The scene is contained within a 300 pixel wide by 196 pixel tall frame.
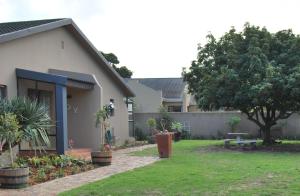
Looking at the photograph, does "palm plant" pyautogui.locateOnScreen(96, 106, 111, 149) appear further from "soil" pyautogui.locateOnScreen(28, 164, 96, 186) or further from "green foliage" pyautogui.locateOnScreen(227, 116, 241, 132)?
"green foliage" pyautogui.locateOnScreen(227, 116, 241, 132)

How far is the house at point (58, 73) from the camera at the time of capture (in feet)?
54.4

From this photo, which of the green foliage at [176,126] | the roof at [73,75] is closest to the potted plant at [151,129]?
the green foliage at [176,126]

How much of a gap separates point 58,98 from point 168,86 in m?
32.6

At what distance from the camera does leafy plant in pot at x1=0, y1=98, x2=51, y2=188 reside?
1155 centimetres

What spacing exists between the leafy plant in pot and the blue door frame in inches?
76.6

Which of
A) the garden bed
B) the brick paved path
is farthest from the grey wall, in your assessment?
the garden bed

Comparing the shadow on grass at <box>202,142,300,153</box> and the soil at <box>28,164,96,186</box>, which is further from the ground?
the shadow on grass at <box>202,142,300,153</box>

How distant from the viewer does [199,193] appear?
33.6ft

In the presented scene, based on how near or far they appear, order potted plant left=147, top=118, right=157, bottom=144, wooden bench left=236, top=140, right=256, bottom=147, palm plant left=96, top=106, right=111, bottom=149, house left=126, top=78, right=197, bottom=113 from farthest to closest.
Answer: house left=126, top=78, right=197, bottom=113, potted plant left=147, top=118, right=157, bottom=144, wooden bench left=236, top=140, right=256, bottom=147, palm plant left=96, top=106, right=111, bottom=149

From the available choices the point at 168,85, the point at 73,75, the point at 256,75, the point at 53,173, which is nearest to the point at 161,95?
the point at 168,85

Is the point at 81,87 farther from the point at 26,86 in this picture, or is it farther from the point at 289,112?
the point at 289,112

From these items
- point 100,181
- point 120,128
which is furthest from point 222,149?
point 100,181

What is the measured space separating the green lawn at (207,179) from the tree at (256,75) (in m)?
3.94

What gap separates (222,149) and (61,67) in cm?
796
